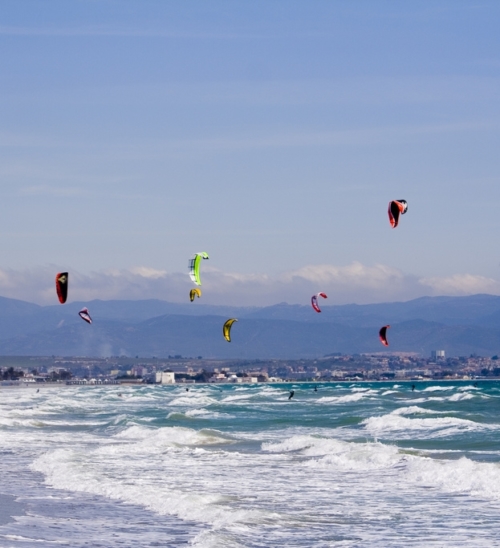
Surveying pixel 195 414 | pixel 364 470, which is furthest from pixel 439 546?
pixel 195 414

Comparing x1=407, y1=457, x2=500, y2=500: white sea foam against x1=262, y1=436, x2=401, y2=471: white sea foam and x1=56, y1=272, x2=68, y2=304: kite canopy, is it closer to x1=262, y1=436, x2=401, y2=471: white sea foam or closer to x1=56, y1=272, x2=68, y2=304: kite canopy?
x1=262, y1=436, x2=401, y2=471: white sea foam

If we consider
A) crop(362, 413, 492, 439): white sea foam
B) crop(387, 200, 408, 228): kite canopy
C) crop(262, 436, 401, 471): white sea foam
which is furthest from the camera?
crop(362, 413, 492, 439): white sea foam

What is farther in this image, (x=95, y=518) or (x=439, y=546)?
(x=95, y=518)

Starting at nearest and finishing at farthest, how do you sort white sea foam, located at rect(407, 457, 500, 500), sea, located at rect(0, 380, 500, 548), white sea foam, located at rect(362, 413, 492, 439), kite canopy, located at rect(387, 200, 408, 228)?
1. sea, located at rect(0, 380, 500, 548)
2. white sea foam, located at rect(407, 457, 500, 500)
3. kite canopy, located at rect(387, 200, 408, 228)
4. white sea foam, located at rect(362, 413, 492, 439)

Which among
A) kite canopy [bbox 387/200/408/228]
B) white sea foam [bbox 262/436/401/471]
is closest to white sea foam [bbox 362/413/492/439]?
white sea foam [bbox 262/436/401/471]

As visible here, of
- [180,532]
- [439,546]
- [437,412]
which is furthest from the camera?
[437,412]

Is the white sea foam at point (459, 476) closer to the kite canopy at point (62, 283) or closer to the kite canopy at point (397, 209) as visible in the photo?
the kite canopy at point (397, 209)

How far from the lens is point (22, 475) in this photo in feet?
80.6

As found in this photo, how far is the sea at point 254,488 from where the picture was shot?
16.6 m

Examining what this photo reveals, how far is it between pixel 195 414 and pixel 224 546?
3932 centimetres

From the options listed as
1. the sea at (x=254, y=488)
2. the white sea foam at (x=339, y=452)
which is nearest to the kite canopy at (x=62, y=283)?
the sea at (x=254, y=488)

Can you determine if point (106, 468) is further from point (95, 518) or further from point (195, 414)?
point (195, 414)

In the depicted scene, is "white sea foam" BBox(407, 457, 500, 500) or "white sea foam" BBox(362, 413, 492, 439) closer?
"white sea foam" BBox(407, 457, 500, 500)

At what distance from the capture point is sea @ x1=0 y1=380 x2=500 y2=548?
16.6 meters
